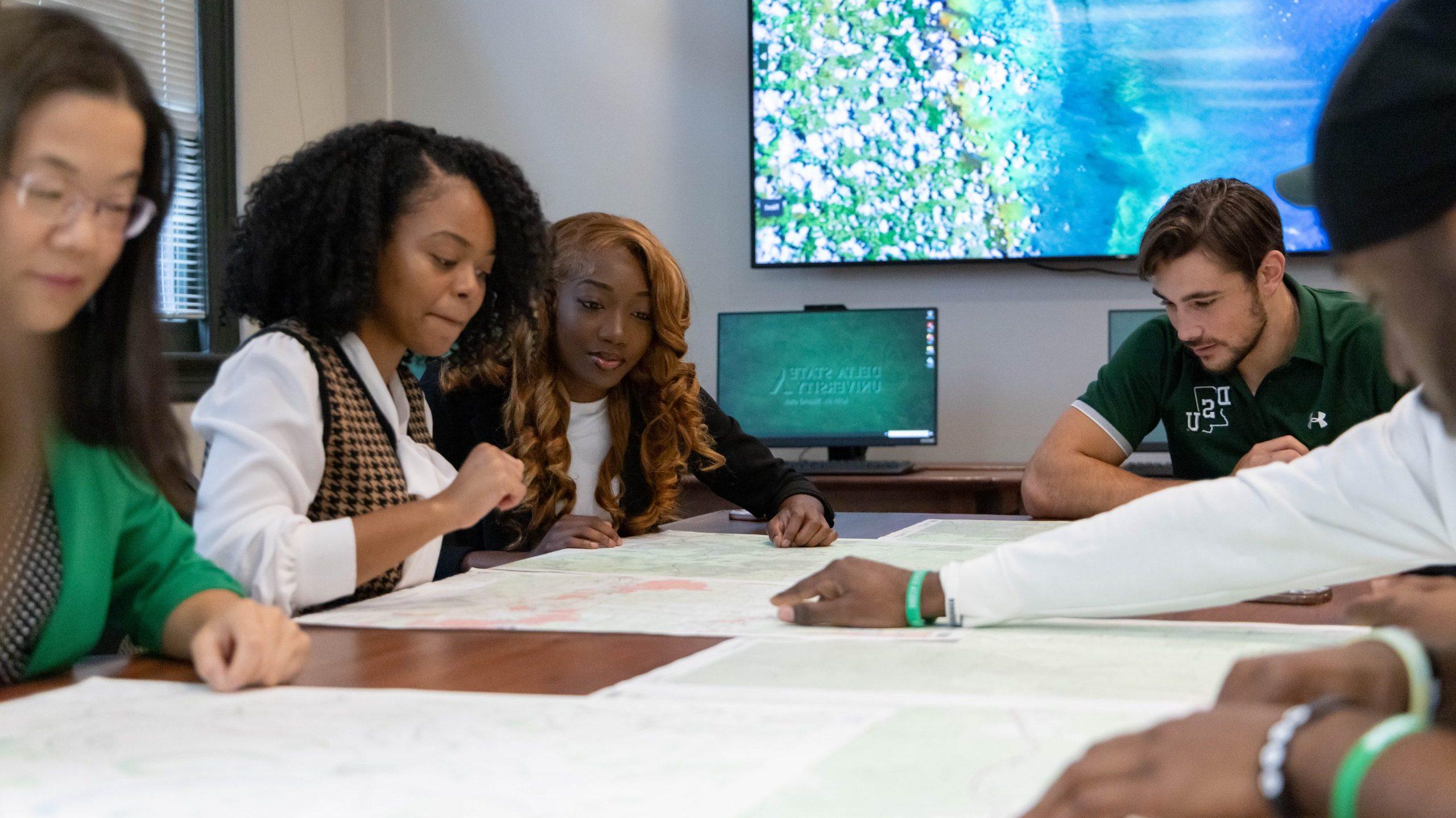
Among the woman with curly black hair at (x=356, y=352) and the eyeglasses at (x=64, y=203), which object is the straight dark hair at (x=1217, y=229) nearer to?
the woman with curly black hair at (x=356, y=352)

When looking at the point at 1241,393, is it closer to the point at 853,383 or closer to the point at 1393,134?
the point at 853,383

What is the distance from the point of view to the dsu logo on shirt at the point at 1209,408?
7.38ft

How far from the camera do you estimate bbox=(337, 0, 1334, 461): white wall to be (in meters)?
3.54

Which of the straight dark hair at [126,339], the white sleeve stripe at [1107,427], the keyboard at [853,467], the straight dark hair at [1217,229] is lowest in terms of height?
the keyboard at [853,467]

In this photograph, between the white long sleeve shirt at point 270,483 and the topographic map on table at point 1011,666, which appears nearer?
the topographic map on table at point 1011,666

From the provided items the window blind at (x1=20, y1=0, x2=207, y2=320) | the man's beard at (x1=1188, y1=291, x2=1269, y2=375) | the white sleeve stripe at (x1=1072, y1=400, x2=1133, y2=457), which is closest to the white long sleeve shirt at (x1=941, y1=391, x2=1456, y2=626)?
the man's beard at (x1=1188, y1=291, x2=1269, y2=375)

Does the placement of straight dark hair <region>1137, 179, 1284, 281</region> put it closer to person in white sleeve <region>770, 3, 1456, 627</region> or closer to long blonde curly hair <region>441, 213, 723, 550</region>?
long blonde curly hair <region>441, 213, 723, 550</region>

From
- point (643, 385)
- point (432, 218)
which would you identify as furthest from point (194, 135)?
point (432, 218)

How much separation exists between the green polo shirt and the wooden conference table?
40.0 inches

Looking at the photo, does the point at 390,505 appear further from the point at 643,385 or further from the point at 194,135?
the point at 194,135

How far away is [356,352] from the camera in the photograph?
1.50 m

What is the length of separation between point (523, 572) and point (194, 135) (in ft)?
7.99

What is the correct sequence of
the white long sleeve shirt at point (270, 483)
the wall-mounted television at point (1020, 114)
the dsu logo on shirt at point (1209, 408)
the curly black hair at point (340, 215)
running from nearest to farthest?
the white long sleeve shirt at point (270, 483) → the curly black hair at point (340, 215) → the dsu logo on shirt at point (1209, 408) → the wall-mounted television at point (1020, 114)

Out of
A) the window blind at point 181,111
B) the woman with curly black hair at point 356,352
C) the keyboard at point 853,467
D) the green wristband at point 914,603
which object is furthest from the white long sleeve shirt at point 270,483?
the window blind at point 181,111
